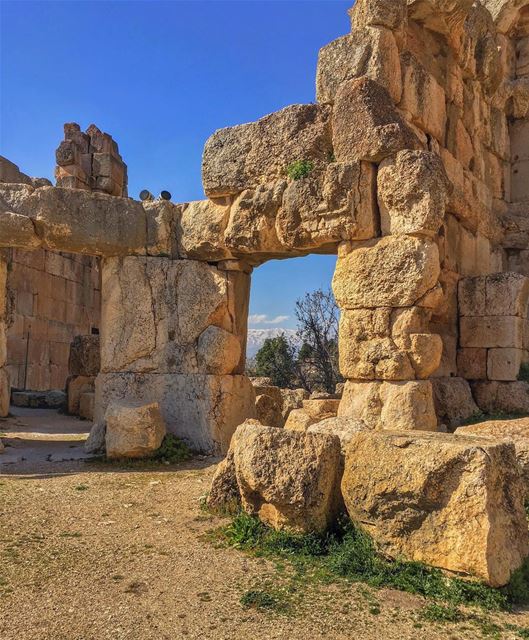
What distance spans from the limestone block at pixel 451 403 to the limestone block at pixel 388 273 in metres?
1.44

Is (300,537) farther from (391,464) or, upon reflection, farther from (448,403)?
(448,403)

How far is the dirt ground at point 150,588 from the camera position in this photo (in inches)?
121

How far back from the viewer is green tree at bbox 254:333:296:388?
17.6m

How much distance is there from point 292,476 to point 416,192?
368 centimetres

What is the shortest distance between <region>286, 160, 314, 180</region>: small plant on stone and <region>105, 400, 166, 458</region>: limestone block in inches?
137

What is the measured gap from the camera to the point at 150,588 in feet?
11.8

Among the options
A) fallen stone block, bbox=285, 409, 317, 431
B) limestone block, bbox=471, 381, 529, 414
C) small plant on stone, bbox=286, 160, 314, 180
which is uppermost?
small plant on stone, bbox=286, 160, 314, 180

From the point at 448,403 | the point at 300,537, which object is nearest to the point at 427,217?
the point at 448,403

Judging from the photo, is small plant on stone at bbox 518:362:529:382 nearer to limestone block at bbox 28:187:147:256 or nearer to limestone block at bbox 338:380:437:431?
limestone block at bbox 338:380:437:431

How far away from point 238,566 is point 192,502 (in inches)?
68.0

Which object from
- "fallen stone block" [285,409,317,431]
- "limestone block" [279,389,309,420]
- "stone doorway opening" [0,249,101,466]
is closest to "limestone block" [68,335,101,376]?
"stone doorway opening" [0,249,101,466]

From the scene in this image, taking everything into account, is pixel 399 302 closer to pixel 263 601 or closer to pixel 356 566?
pixel 356 566

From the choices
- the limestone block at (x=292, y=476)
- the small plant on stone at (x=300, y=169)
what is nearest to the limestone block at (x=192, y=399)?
the small plant on stone at (x=300, y=169)

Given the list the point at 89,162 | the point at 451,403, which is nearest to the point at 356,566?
the point at 451,403
